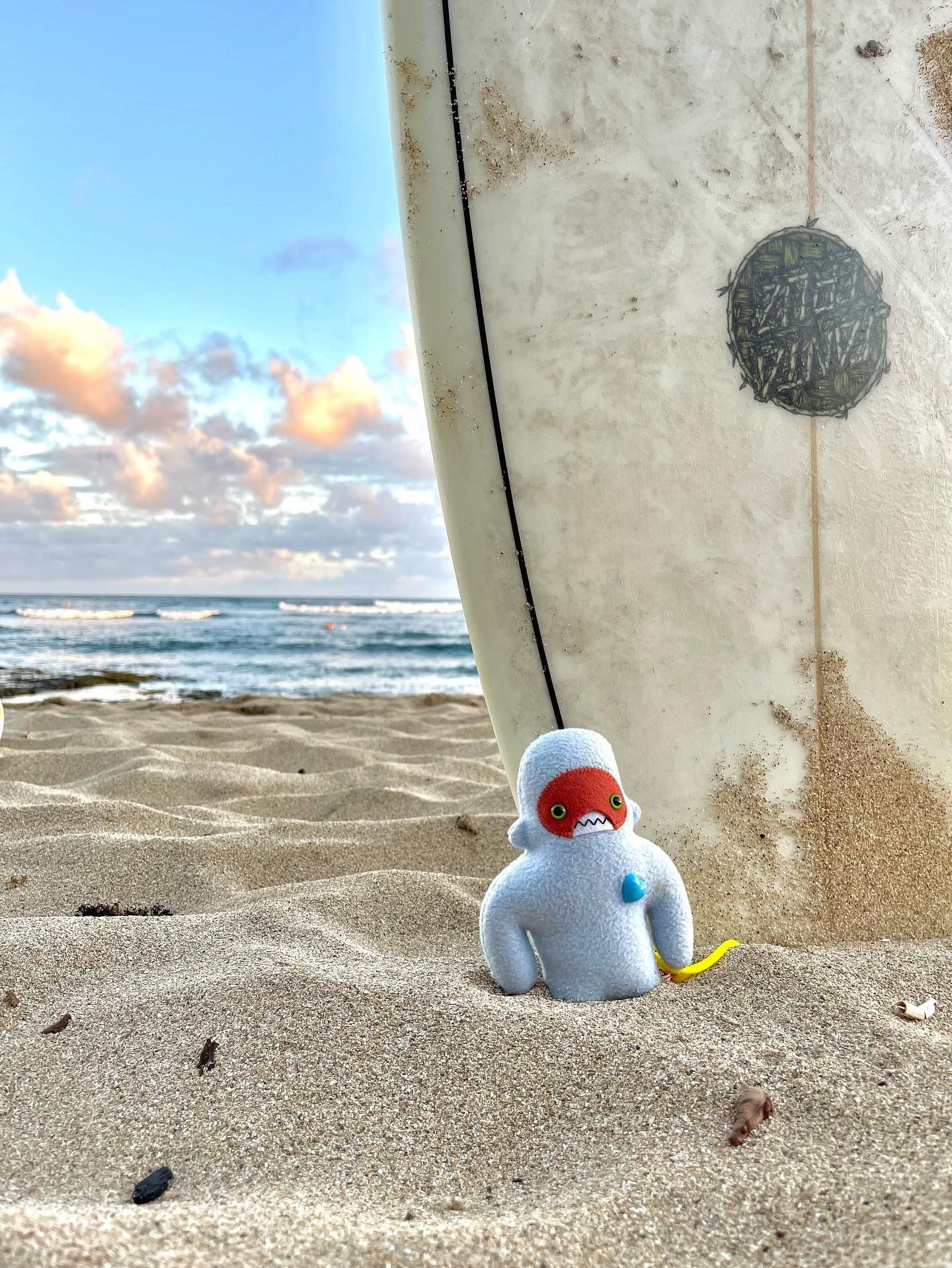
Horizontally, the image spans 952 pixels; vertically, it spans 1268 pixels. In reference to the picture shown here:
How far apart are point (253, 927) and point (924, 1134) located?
42.9 inches

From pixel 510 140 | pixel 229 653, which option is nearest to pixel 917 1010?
pixel 510 140

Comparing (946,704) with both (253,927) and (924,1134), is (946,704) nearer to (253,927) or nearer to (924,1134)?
(924,1134)

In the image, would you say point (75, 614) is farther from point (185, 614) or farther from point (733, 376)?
point (733, 376)

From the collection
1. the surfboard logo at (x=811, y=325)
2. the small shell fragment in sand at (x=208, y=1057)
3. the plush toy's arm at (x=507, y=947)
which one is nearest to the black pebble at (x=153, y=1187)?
the small shell fragment in sand at (x=208, y=1057)

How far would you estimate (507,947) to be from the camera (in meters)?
1.32

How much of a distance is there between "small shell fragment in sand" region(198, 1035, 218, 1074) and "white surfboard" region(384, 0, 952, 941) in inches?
31.0

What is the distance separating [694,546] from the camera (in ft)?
5.24

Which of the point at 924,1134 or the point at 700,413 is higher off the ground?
the point at 700,413

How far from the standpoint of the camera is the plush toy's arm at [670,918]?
137cm

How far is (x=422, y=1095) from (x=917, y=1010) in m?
0.65

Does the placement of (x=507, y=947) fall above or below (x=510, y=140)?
below

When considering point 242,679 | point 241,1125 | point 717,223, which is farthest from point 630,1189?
point 242,679

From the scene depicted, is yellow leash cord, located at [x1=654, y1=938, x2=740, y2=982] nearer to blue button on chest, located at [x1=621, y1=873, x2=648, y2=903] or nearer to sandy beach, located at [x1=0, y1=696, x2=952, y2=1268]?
sandy beach, located at [x1=0, y1=696, x2=952, y2=1268]

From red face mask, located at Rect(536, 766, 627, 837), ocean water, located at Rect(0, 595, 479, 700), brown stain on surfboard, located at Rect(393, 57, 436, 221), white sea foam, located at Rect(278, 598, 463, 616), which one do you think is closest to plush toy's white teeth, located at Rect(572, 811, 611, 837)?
red face mask, located at Rect(536, 766, 627, 837)
